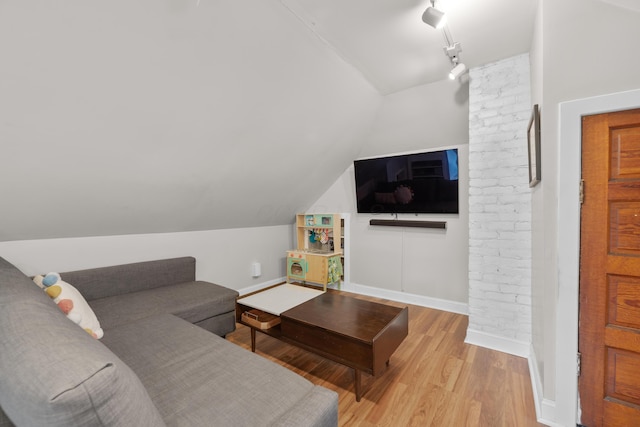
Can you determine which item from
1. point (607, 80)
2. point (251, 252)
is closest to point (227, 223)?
point (251, 252)

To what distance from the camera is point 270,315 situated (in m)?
2.38

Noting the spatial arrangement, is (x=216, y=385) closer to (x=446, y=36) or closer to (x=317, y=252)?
(x=446, y=36)

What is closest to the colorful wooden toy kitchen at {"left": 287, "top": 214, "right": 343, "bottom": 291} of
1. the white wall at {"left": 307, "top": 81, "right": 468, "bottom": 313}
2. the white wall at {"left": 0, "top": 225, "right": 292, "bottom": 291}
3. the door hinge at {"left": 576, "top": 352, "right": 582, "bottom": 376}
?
the white wall at {"left": 307, "top": 81, "right": 468, "bottom": 313}

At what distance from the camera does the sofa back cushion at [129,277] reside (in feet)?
8.01

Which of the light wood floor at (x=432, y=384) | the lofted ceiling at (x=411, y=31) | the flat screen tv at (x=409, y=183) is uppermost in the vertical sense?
the lofted ceiling at (x=411, y=31)

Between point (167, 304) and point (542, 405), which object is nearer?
point (542, 405)

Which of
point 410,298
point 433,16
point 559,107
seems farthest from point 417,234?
point 433,16

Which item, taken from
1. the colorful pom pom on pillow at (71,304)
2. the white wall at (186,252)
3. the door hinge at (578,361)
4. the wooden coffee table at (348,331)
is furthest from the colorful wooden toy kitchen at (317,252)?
the door hinge at (578,361)

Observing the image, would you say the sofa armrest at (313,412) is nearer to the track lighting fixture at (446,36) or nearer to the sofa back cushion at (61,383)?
the sofa back cushion at (61,383)

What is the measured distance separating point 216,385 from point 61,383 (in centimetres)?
76

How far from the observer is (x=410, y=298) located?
3.65 meters

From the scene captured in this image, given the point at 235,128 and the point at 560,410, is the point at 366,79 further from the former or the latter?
the point at 560,410

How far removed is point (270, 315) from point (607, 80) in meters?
2.71

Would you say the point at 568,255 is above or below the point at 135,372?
above
